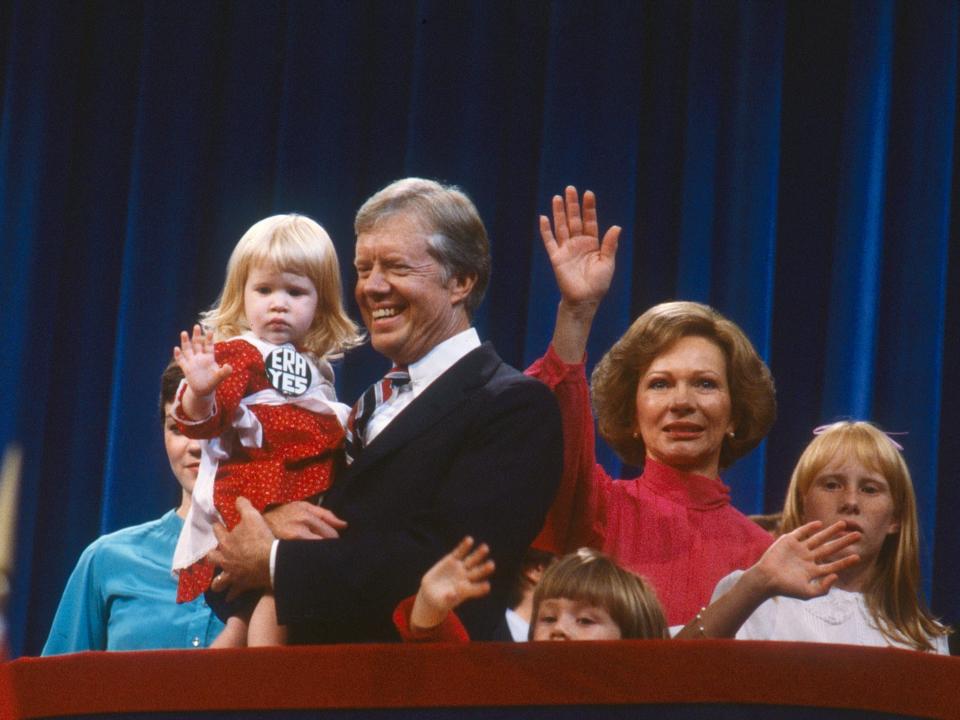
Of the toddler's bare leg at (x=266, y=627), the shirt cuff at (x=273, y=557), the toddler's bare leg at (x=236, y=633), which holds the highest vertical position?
the shirt cuff at (x=273, y=557)

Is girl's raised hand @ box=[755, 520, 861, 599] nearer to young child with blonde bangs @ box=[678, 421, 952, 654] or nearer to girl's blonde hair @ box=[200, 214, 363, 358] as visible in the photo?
young child with blonde bangs @ box=[678, 421, 952, 654]

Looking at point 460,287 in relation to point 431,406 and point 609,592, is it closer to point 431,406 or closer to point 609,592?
point 431,406

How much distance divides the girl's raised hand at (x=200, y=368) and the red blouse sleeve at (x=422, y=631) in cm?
45

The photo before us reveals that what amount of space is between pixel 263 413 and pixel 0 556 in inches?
45.2

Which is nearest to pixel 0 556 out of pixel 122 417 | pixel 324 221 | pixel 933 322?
pixel 122 417

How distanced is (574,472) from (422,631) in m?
0.49

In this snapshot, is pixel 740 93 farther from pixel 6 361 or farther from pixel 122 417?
pixel 6 361

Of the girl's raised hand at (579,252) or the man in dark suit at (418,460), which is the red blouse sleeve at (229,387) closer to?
the man in dark suit at (418,460)

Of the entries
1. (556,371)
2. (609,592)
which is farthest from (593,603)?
(556,371)

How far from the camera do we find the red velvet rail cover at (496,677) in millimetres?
1644

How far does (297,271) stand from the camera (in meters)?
2.35

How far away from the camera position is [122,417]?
354 centimetres

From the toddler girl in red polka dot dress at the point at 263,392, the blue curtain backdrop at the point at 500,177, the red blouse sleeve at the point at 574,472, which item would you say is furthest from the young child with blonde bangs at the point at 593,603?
the blue curtain backdrop at the point at 500,177

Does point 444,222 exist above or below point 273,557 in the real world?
above
